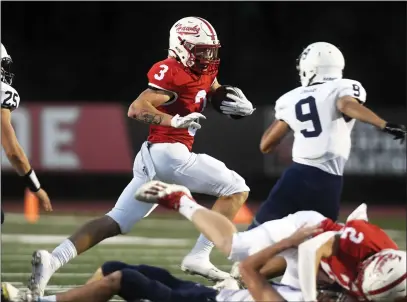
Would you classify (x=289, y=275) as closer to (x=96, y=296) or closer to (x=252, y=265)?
(x=252, y=265)

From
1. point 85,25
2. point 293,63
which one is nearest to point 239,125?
point 293,63

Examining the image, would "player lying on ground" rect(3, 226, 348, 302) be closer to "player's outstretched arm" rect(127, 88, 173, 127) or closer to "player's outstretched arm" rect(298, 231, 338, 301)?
"player's outstretched arm" rect(298, 231, 338, 301)

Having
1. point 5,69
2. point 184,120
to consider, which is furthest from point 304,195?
point 5,69

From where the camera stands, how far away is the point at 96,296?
4191mm

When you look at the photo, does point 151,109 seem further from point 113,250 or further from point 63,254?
point 113,250

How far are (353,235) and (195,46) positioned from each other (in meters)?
1.66

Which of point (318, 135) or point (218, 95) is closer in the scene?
point (318, 135)

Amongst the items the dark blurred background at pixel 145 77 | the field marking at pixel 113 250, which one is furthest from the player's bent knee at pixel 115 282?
the dark blurred background at pixel 145 77

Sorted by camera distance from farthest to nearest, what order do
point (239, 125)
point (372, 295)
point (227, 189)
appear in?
1. point (239, 125)
2. point (227, 189)
3. point (372, 295)

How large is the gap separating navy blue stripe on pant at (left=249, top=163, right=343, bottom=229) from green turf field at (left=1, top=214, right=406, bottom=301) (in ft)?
2.94

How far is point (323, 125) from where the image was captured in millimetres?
4875

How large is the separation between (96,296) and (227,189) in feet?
4.18

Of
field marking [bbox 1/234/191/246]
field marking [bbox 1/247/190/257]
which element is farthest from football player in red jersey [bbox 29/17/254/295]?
field marking [bbox 1/234/191/246]

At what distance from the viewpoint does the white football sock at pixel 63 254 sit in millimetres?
4922
